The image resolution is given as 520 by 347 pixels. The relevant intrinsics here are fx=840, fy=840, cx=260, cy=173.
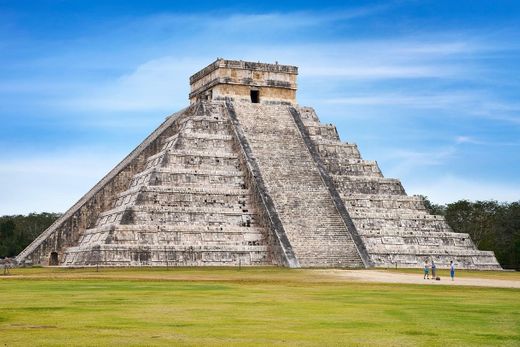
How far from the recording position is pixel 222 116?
1734 inches

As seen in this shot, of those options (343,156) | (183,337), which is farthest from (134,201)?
(183,337)

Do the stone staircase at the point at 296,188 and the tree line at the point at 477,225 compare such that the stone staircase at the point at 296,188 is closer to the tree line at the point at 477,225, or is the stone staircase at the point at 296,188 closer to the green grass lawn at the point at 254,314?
the green grass lawn at the point at 254,314

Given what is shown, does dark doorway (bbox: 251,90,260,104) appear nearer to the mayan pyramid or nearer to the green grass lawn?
the mayan pyramid

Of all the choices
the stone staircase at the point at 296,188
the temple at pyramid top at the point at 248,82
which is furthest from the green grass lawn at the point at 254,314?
the temple at pyramid top at the point at 248,82

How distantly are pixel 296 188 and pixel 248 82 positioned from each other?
8231 mm

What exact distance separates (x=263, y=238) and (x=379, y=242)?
5.69 m

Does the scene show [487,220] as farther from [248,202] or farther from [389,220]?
[248,202]

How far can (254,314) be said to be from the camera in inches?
621

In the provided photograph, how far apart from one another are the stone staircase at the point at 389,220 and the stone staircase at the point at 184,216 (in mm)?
5222

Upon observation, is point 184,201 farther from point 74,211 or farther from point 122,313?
point 122,313

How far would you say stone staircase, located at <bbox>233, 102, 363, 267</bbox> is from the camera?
36.9 meters

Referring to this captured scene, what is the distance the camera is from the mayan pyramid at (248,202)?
3666 centimetres

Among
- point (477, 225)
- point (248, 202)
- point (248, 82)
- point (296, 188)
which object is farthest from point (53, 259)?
point (477, 225)

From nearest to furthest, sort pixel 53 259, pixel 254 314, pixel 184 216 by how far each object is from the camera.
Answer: pixel 254 314
pixel 184 216
pixel 53 259
